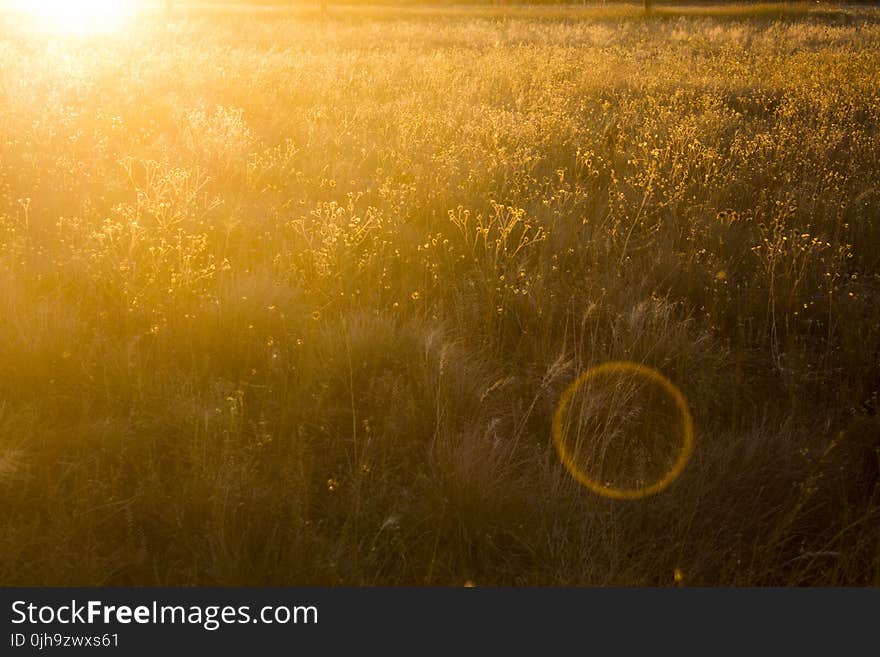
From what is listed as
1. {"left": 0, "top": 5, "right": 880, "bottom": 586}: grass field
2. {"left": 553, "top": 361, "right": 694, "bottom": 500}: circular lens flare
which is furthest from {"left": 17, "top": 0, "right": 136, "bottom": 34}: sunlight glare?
{"left": 553, "top": 361, "right": 694, "bottom": 500}: circular lens flare

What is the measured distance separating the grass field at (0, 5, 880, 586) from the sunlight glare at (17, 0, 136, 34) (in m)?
10.3

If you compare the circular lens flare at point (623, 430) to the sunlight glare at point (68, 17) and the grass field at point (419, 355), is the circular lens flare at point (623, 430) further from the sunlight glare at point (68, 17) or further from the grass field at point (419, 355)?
the sunlight glare at point (68, 17)

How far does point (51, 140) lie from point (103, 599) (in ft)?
16.2

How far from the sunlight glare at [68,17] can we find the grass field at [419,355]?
10282 mm

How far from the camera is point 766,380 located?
3.18m

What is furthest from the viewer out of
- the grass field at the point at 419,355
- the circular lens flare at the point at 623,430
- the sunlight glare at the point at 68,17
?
the sunlight glare at the point at 68,17

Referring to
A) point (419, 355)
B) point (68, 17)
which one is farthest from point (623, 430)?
point (68, 17)

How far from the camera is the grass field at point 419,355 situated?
2.29 metres

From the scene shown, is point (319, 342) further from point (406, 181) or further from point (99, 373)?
point (406, 181)

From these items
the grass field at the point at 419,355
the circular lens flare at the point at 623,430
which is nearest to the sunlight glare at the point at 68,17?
the grass field at the point at 419,355

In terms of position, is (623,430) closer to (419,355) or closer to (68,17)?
(419,355)

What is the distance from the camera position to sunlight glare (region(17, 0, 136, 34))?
15.4m

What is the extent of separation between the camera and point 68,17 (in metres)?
19.1

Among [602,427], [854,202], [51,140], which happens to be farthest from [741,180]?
[51,140]
